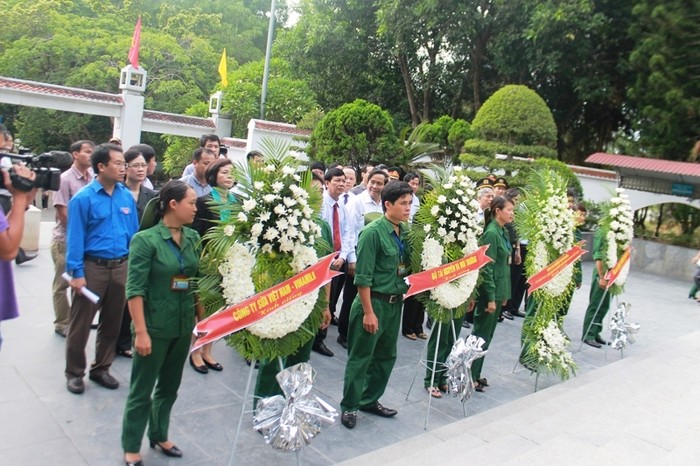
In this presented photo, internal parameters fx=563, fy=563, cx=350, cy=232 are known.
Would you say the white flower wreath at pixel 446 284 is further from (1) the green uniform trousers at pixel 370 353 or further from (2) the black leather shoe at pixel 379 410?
(2) the black leather shoe at pixel 379 410

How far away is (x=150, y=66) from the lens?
22.5 m

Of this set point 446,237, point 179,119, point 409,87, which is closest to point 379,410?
point 446,237

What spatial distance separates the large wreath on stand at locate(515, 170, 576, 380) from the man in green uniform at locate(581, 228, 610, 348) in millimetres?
1384

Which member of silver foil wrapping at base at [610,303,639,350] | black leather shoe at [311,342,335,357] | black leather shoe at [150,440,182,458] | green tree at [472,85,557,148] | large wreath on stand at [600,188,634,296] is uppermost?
green tree at [472,85,557,148]

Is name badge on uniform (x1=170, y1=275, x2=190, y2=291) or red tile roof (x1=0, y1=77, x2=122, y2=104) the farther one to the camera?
red tile roof (x1=0, y1=77, x2=122, y2=104)

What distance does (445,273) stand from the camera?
13.3ft

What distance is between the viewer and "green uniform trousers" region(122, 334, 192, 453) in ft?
9.77

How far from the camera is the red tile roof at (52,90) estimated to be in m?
15.6

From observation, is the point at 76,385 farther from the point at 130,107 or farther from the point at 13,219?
the point at 130,107

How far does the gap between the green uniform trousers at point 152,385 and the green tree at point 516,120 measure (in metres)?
9.75

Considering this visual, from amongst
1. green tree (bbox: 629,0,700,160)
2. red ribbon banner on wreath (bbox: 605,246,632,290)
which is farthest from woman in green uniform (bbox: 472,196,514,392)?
green tree (bbox: 629,0,700,160)

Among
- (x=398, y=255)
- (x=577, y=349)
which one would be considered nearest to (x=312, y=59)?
(x=577, y=349)

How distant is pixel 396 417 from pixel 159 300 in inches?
80.0

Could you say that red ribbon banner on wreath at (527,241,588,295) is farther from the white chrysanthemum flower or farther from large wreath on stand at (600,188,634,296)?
the white chrysanthemum flower
